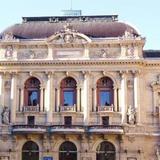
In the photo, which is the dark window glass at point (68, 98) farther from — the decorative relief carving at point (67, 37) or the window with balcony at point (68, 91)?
the decorative relief carving at point (67, 37)

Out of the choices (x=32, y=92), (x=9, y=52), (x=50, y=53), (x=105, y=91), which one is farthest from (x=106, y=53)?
(x=9, y=52)

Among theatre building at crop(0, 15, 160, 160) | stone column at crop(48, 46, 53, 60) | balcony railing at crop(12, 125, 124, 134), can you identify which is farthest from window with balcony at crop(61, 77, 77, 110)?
balcony railing at crop(12, 125, 124, 134)

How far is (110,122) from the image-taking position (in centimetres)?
4528

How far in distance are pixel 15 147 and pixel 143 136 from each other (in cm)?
1264

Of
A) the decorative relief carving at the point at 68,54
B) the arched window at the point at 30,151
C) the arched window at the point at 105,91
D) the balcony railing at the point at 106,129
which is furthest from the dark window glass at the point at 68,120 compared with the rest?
the decorative relief carving at the point at 68,54

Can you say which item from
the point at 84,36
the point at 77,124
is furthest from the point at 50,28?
the point at 77,124

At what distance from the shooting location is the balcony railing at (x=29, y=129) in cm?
4428

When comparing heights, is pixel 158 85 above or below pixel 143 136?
above

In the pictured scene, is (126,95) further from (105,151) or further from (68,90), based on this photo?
(68,90)

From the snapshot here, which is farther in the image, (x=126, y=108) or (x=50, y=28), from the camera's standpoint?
(x=50, y=28)

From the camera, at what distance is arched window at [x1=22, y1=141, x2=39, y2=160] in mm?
45250

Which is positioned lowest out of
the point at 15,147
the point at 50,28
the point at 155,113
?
the point at 15,147

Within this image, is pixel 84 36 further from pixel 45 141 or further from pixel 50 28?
pixel 45 141

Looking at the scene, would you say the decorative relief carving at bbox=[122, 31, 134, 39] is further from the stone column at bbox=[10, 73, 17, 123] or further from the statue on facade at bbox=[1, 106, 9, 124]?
the statue on facade at bbox=[1, 106, 9, 124]
